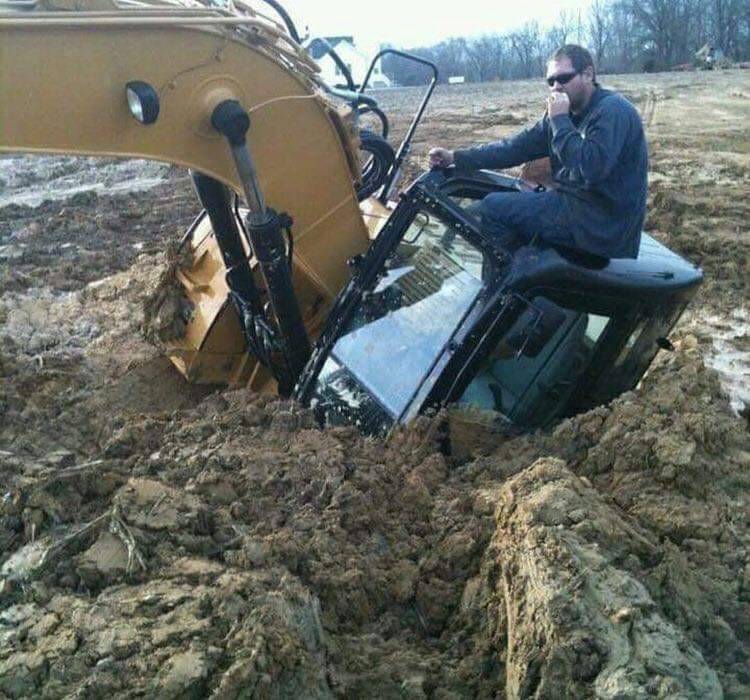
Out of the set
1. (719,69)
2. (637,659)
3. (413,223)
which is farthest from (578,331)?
(719,69)

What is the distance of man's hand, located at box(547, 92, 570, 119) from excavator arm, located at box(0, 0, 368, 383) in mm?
1005

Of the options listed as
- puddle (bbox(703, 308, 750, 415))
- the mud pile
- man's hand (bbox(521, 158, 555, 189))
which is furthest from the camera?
puddle (bbox(703, 308, 750, 415))

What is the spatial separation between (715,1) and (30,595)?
Result: 56.2m

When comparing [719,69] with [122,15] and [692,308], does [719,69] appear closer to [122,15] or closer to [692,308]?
[692,308]

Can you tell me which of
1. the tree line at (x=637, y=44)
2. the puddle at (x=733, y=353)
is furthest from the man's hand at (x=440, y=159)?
the tree line at (x=637, y=44)

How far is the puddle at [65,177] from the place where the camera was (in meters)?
12.1

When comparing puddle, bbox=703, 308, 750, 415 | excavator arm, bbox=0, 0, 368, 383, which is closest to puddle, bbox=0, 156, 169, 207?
excavator arm, bbox=0, 0, 368, 383

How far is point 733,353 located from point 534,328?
3.46 metres

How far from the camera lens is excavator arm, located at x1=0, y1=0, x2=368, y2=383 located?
117 inches

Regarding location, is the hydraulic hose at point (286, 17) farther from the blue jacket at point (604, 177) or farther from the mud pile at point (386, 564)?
the mud pile at point (386, 564)

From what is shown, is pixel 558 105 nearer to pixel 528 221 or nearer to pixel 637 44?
pixel 528 221

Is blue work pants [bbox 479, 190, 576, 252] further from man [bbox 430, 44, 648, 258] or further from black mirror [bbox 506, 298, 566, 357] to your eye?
black mirror [bbox 506, 298, 566, 357]

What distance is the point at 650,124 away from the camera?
62.3 feet

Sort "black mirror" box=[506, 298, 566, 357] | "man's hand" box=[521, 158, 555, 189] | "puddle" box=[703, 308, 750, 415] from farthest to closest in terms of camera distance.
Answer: "puddle" box=[703, 308, 750, 415]
"man's hand" box=[521, 158, 555, 189]
"black mirror" box=[506, 298, 566, 357]
